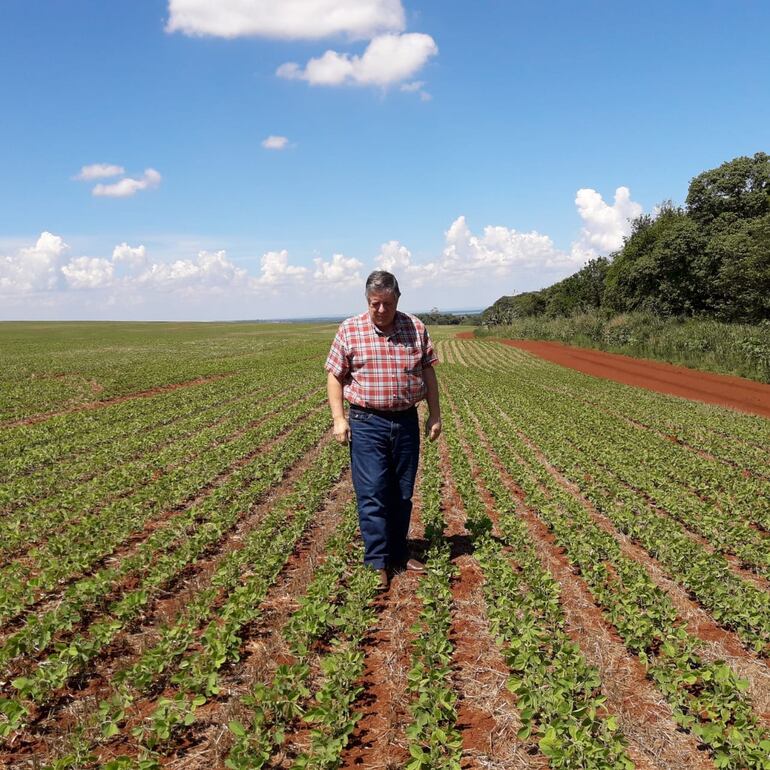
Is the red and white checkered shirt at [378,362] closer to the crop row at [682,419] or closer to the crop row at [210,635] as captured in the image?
the crop row at [210,635]

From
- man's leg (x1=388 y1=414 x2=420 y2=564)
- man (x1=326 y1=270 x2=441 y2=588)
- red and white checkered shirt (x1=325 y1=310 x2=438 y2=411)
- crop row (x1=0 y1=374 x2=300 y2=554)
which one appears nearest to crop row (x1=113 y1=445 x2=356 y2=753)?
man (x1=326 y1=270 x2=441 y2=588)

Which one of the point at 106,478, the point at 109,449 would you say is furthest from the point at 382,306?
the point at 109,449

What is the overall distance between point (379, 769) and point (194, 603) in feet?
7.37

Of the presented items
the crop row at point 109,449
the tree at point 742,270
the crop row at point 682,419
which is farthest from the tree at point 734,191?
the crop row at point 109,449

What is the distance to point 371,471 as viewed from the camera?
491 cm

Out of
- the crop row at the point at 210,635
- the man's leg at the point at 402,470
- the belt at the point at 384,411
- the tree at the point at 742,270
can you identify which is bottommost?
the crop row at the point at 210,635

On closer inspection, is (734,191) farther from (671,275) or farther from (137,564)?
(137,564)

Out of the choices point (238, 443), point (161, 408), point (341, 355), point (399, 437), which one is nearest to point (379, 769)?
point (399, 437)

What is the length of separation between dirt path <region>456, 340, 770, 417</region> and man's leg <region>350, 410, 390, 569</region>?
17003 mm

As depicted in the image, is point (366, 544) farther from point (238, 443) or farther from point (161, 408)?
point (161, 408)

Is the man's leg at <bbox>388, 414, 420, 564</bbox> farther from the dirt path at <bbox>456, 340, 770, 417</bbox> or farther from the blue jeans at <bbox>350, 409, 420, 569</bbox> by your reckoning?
the dirt path at <bbox>456, 340, 770, 417</bbox>

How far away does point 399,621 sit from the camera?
450 centimetres

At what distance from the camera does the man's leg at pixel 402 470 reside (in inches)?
194

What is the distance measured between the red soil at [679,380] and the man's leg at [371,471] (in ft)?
55.8
